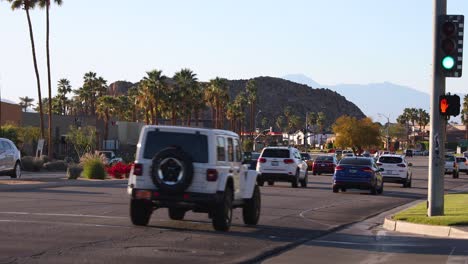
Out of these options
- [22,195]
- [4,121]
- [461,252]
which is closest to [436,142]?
[461,252]

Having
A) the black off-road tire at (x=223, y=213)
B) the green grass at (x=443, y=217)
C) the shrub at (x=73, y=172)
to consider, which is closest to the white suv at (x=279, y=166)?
the shrub at (x=73, y=172)

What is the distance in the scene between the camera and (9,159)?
35531 mm

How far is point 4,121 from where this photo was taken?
81.8 meters

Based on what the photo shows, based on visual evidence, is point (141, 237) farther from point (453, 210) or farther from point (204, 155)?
point (453, 210)

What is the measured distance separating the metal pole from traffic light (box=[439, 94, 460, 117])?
149mm

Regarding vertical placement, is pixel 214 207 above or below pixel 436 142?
below

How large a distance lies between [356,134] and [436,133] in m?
99.2

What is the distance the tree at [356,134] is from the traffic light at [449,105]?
99145 millimetres

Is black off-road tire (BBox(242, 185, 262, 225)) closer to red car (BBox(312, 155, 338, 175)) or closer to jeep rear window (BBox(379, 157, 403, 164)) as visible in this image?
jeep rear window (BBox(379, 157, 403, 164))

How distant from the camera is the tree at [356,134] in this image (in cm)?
11881

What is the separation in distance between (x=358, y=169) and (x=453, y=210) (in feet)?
37.8

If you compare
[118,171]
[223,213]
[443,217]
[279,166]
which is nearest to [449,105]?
[443,217]

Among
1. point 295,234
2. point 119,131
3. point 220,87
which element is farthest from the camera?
point 220,87

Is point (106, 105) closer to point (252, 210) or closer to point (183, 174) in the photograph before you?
point (252, 210)
